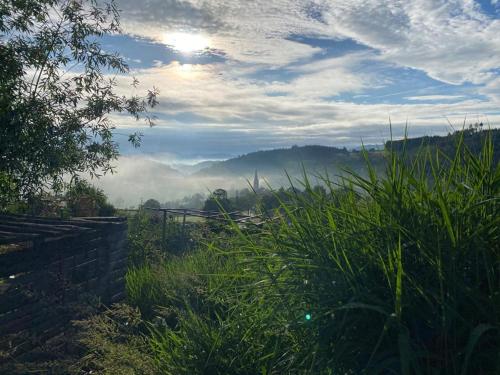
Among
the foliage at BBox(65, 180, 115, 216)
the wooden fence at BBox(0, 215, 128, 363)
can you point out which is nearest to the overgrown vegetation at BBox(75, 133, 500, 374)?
the wooden fence at BBox(0, 215, 128, 363)

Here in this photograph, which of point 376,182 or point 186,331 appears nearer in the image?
point 376,182

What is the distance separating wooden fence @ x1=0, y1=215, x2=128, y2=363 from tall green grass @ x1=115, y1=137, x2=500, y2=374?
3453 mm

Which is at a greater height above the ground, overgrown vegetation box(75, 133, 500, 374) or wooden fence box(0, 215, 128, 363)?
overgrown vegetation box(75, 133, 500, 374)

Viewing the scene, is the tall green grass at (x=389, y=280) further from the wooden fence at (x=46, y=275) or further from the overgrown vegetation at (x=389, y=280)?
the wooden fence at (x=46, y=275)

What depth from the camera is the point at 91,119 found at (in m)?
9.41

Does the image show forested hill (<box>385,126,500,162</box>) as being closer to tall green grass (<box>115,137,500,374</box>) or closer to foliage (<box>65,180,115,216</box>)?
tall green grass (<box>115,137,500,374</box>)

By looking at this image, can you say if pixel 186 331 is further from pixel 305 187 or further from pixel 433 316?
pixel 433 316

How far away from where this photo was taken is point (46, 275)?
5969 millimetres

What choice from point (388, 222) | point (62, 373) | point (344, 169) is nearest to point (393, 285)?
point (388, 222)

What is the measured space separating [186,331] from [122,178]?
466ft

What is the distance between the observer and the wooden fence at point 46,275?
538 cm

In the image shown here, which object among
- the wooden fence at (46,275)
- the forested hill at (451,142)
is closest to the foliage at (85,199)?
the wooden fence at (46,275)

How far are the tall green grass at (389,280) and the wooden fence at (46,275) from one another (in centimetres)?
345

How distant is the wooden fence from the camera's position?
5.38m
